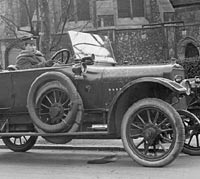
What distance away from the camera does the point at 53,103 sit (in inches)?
300

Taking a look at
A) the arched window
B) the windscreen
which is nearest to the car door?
the windscreen

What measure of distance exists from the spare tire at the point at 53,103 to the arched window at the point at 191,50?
2045 centimetres

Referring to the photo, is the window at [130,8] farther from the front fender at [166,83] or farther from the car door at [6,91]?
the front fender at [166,83]

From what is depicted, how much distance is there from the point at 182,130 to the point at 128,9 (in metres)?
23.4

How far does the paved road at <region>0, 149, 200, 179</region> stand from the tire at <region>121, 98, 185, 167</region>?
→ 203 mm

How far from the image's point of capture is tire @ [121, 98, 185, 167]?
6828mm

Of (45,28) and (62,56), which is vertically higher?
(45,28)

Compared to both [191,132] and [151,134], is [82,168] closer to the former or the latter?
[151,134]

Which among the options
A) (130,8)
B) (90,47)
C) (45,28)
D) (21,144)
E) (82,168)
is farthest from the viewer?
(130,8)

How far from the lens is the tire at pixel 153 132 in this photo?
6.83 meters

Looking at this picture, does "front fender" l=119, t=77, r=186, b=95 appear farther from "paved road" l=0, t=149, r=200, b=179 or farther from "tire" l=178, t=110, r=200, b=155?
"paved road" l=0, t=149, r=200, b=179

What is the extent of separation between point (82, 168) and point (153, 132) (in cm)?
131

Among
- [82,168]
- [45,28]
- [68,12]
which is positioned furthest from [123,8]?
[82,168]

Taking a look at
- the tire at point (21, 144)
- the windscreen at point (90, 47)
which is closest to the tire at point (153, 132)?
the windscreen at point (90, 47)
